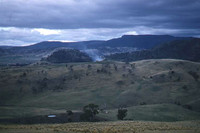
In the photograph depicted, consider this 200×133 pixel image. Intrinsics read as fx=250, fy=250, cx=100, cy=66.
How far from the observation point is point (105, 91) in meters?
140

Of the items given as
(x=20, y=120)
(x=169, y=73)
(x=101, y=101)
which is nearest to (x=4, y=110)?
(x=20, y=120)

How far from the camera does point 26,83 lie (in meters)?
151

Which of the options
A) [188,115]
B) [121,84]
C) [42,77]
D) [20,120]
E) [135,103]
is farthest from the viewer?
[42,77]

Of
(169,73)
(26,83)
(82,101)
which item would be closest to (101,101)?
(82,101)

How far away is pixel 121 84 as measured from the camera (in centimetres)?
15050

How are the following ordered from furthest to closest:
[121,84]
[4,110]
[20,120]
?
1. [121,84]
2. [4,110]
3. [20,120]

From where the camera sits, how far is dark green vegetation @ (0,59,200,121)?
3888 inches

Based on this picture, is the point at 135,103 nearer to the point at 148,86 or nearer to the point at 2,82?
the point at 148,86

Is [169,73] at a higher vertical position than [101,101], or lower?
higher

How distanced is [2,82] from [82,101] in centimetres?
5491

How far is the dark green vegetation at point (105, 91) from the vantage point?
324ft

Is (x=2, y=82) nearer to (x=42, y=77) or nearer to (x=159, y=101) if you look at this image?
(x=42, y=77)

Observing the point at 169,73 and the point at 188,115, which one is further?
the point at 169,73

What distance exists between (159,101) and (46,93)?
6163cm
